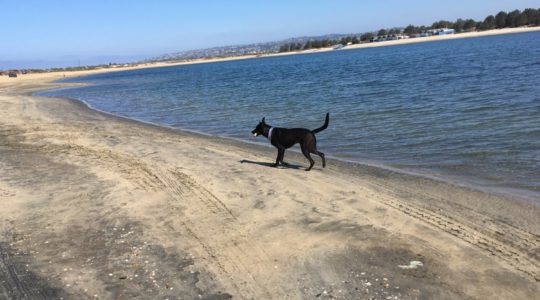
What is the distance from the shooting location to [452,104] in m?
16.7

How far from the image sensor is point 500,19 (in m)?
142

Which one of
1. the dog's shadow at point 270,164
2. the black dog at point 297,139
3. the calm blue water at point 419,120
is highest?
the black dog at point 297,139

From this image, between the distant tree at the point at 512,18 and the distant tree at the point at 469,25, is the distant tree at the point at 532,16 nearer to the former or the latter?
the distant tree at the point at 512,18

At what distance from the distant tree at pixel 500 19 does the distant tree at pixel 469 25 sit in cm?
1028

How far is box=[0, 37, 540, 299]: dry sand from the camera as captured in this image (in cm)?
432

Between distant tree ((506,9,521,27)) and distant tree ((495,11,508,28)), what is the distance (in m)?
1.11

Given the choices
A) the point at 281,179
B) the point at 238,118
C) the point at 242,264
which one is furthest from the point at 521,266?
the point at 238,118

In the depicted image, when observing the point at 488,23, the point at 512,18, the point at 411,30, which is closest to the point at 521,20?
the point at 512,18

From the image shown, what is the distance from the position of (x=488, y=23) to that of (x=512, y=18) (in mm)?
9410

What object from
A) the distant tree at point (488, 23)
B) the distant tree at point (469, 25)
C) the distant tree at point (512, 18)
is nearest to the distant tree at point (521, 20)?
the distant tree at point (512, 18)

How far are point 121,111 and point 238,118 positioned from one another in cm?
837

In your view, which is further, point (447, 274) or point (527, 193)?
point (527, 193)

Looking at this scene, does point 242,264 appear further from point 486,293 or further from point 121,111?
point 121,111

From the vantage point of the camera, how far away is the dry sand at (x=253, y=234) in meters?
4.32
